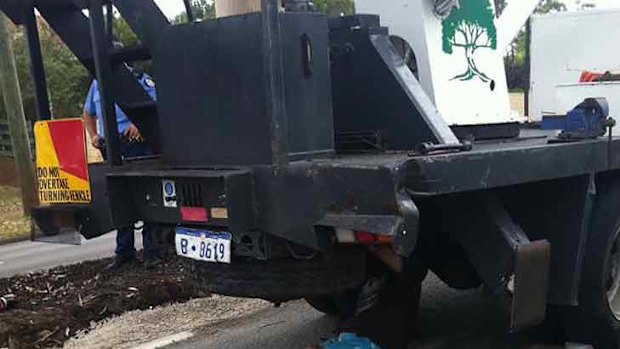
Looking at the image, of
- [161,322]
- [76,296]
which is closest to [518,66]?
[161,322]

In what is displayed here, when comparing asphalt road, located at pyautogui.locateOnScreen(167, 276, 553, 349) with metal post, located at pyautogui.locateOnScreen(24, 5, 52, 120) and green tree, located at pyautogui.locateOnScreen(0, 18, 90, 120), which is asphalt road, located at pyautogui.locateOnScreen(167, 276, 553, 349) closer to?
metal post, located at pyautogui.locateOnScreen(24, 5, 52, 120)

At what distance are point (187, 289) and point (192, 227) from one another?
2.86 metres

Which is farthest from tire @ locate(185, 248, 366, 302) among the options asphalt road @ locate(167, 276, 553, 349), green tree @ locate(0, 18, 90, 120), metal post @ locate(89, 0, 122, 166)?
green tree @ locate(0, 18, 90, 120)

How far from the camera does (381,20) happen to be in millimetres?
4773

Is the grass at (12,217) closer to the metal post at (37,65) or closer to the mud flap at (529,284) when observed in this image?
A: the metal post at (37,65)

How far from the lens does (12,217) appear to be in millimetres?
17125

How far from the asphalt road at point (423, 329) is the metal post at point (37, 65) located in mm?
1827

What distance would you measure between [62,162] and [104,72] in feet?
2.09

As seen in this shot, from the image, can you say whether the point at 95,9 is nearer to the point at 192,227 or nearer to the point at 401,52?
the point at 192,227

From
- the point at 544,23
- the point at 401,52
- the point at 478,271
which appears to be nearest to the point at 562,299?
the point at 478,271

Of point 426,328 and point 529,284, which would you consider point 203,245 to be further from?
point 426,328

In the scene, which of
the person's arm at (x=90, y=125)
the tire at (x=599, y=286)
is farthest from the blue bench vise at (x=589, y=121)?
the person's arm at (x=90, y=125)

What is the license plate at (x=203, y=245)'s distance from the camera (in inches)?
147

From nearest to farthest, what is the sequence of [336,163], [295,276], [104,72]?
1. [336,163]
2. [295,276]
3. [104,72]
